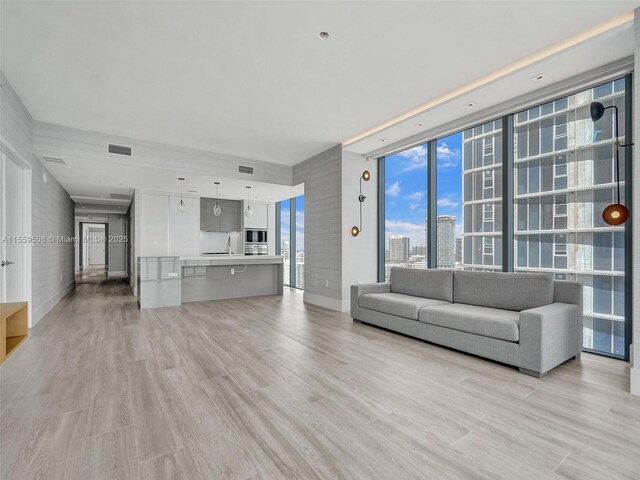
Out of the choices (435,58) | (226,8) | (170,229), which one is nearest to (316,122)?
(435,58)

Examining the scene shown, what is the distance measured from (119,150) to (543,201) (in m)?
6.10

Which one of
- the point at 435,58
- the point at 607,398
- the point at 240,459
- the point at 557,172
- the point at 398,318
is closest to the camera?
the point at 240,459

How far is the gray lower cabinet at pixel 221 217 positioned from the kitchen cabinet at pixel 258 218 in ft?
1.06

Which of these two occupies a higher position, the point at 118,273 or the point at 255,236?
the point at 255,236

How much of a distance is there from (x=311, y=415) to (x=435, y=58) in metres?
3.28

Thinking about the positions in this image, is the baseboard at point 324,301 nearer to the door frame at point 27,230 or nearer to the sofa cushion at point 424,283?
the sofa cushion at point 424,283

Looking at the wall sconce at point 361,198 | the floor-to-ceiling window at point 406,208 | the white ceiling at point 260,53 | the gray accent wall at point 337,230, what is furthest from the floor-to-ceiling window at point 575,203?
the gray accent wall at point 337,230

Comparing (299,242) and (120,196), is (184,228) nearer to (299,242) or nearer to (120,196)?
(120,196)

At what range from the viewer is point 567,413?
214 centimetres

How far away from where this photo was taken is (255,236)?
9.01 m

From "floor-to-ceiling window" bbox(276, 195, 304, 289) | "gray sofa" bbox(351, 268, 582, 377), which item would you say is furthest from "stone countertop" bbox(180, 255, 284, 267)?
"gray sofa" bbox(351, 268, 582, 377)

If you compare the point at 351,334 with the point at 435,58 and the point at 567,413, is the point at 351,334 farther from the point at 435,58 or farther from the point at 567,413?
the point at 435,58

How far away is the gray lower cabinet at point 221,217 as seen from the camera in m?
8.45

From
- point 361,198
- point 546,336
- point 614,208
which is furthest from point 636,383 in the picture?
point 361,198
